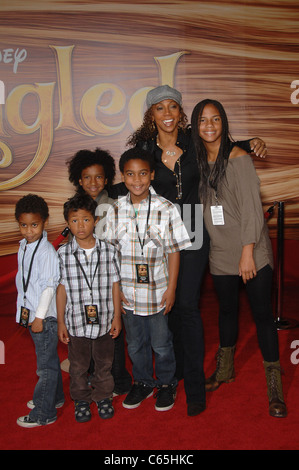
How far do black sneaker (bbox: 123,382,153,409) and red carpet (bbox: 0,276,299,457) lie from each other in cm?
4

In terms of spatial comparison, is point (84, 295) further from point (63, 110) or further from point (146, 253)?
point (63, 110)

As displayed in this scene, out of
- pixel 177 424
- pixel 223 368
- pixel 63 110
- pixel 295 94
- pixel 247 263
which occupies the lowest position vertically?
pixel 177 424

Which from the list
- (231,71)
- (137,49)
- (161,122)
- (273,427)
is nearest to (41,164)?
(137,49)

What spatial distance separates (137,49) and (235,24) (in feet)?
3.70

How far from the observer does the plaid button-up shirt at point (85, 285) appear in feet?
8.36

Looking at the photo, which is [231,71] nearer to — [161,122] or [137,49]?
[137,49]

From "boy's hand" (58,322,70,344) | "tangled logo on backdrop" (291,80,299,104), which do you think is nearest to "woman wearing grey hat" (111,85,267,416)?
"boy's hand" (58,322,70,344)

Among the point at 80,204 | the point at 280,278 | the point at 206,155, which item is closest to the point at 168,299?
the point at 80,204

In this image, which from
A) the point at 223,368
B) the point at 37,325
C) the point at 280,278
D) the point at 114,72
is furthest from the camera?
the point at 114,72

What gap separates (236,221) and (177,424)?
112cm

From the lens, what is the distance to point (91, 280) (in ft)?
8.39

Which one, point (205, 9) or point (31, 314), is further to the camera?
point (205, 9)

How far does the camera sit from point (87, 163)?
3.03 metres

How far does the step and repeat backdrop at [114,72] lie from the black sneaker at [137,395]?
2.94 metres
